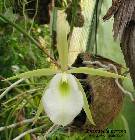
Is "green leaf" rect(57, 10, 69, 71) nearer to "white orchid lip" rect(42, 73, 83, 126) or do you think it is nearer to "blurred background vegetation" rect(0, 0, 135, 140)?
"white orchid lip" rect(42, 73, 83, 126)

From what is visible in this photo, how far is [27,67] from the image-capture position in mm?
2314

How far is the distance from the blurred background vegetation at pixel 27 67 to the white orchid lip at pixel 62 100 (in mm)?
419

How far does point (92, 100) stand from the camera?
1090mm

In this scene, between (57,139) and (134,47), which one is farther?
(57,139)

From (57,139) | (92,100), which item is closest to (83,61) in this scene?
(92,100)

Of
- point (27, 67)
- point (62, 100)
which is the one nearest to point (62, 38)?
point (62, 100)

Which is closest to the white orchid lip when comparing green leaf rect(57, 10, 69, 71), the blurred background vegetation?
green leaf rect(57, 10, 69, 71)

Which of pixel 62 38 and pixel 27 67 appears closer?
pixel 62 38

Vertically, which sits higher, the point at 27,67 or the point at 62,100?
the point at 62,100

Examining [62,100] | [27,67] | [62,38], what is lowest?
[27,67]

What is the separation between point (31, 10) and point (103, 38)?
307 millimetres

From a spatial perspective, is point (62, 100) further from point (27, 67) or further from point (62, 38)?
point (27, 67)

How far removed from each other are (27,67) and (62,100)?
1570mm

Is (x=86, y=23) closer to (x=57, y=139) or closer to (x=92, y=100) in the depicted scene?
(x=57, y=139)
